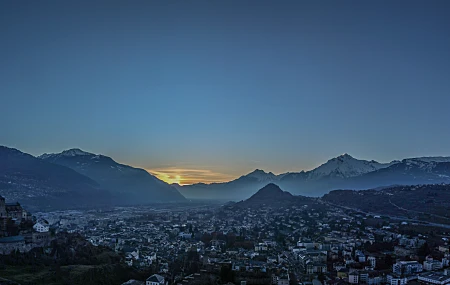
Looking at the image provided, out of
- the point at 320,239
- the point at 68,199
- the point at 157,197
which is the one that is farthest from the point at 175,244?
the point at 157,197

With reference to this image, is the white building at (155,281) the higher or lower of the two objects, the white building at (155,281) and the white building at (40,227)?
the lower

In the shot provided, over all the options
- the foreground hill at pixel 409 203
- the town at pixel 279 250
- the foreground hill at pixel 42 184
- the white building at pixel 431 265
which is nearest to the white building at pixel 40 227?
the town at pixel 279 250

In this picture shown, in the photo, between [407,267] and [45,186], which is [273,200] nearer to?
[407,267]

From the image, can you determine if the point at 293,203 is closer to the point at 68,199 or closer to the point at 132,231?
the point at 132,231

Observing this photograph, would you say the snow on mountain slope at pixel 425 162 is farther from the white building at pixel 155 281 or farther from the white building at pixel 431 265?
the white building at pixel 155 281

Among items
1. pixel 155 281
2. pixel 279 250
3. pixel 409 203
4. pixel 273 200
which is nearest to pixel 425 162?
pixel 273 200

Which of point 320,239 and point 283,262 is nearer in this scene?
point 283,262
